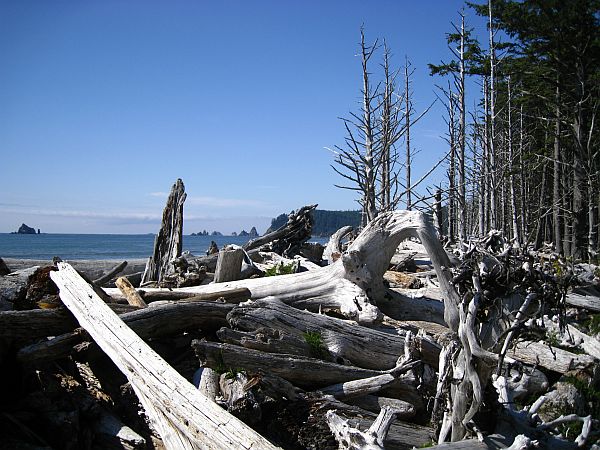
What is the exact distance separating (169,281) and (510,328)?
6.82m

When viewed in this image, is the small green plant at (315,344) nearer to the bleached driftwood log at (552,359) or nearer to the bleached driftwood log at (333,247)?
the bleached driftwood log at (552,359)

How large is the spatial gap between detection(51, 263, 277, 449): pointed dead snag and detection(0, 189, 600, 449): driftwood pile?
0.04 feet

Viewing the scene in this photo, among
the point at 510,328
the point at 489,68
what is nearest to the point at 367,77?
the point at 489,68

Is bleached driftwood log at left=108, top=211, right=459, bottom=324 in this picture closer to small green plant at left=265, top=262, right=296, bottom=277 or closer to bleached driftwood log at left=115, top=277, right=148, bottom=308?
bleached driftwood log at left=115, top=277, right=148, bottom=308

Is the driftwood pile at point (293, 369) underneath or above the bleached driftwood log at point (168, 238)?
underneath

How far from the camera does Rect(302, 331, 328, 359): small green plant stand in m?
5.61

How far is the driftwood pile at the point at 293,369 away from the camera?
3816 millimetres

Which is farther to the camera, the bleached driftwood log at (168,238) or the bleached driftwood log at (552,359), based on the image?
the bleached driftwood log at (168,238)

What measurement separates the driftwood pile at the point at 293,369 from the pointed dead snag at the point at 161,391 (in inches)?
0.5

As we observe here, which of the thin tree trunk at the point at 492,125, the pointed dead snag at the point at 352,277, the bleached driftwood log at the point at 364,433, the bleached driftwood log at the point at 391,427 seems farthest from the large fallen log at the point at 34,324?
the thin tree trunk at the point at 492,125

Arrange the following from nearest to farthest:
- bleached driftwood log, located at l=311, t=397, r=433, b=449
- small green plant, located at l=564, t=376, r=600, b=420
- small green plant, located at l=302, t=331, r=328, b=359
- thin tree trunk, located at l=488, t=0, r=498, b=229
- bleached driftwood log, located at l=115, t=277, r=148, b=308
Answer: bleached driftwood log, located at l=311, t=397, r=433, b=449, small green plant, located at l=302, t=331, r=328, b=359, small green plant, located at l=564, t=376, r=600, b=420, bleached driftwood log, located at l=115, t=277, r=148, b=308, thin tree trunk, located at l=488, t=0, r=498, b=229

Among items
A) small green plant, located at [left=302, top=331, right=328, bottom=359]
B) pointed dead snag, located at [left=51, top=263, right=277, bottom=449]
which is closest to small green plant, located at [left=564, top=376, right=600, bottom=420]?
small green plant, located at [left=302, top=331, right=328, bottom=359]

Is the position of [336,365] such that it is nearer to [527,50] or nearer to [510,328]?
[510,328]

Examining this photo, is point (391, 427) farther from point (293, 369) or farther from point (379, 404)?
point (293, 369)
